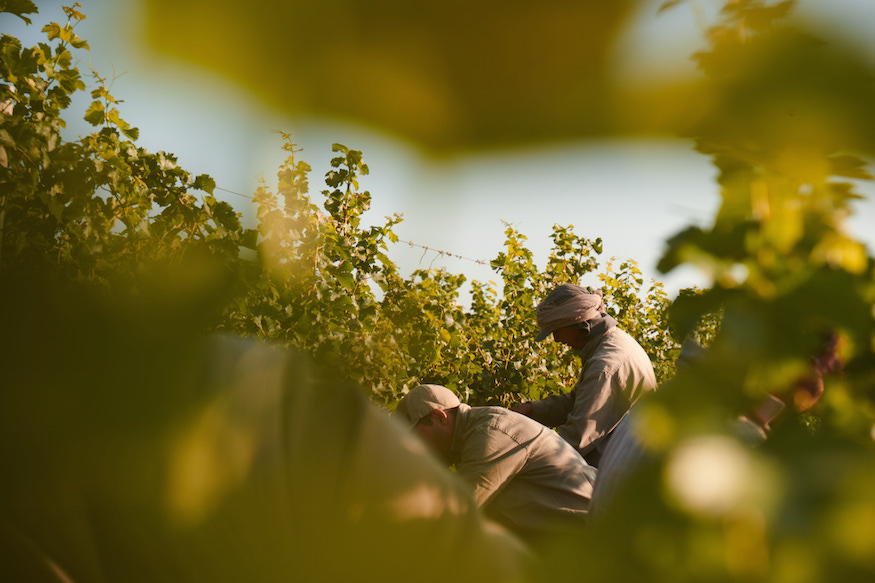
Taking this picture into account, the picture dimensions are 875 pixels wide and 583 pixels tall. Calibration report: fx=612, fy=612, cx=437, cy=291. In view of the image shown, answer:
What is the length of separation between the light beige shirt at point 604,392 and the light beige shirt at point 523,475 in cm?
53

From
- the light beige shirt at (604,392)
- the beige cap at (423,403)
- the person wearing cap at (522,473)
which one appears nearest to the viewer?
the person wearing cap at (522,473)

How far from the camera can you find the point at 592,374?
338cm

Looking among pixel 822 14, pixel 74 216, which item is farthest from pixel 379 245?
pixel 822 14

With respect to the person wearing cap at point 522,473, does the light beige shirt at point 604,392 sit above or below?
above

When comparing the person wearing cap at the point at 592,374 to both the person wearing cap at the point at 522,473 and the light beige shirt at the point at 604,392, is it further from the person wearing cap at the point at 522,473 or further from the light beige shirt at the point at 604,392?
the person wearing cap at the point at 522,473

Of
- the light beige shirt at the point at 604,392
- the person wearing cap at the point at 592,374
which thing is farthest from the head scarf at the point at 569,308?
the light beige shirt at the point at 604,392

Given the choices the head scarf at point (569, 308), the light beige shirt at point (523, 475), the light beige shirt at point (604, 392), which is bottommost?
the light beige shirt at point (523, 475)

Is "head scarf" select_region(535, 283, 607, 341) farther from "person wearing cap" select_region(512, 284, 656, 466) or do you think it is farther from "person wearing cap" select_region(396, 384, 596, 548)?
"person wearing cap" select_region(396, 384, 596, 548)

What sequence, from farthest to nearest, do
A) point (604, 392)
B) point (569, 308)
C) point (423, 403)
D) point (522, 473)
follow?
point (569, 308)
point (604, 392)
point (423, 403)
point (522, 473)

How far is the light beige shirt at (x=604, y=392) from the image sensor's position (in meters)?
3.34

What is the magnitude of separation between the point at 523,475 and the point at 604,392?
0.81m

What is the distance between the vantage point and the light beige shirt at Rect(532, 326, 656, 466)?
3.34 metres

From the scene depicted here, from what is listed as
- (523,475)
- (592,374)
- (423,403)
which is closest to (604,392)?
(592,374)

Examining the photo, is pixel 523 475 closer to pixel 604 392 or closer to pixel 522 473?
pixel 522 473
